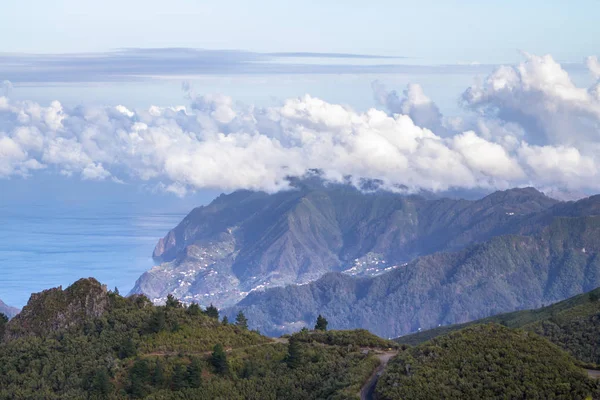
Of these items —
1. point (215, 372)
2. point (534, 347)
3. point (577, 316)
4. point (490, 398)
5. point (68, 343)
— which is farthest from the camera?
point (577, 316)

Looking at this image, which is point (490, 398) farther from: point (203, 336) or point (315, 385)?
point (203, 336)

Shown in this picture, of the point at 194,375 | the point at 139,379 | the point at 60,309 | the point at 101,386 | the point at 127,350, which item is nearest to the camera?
the point at 101,386

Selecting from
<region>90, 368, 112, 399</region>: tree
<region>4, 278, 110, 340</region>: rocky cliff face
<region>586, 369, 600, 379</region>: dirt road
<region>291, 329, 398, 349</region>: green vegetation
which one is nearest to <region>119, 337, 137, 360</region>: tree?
<region>90, 368, 112, 399</region>: tree

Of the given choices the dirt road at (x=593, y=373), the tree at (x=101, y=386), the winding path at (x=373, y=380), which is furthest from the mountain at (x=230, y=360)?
the dirt road at (x=593, y=373)

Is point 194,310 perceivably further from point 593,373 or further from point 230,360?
point 593,373

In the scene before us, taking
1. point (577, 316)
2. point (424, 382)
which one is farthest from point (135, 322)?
point (577, 316)

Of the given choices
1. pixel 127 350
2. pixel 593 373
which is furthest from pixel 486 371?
pixel 127 350

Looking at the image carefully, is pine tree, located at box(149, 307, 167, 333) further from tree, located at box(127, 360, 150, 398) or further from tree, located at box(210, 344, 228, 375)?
tree, located at box(210, 344, 228, 375)
